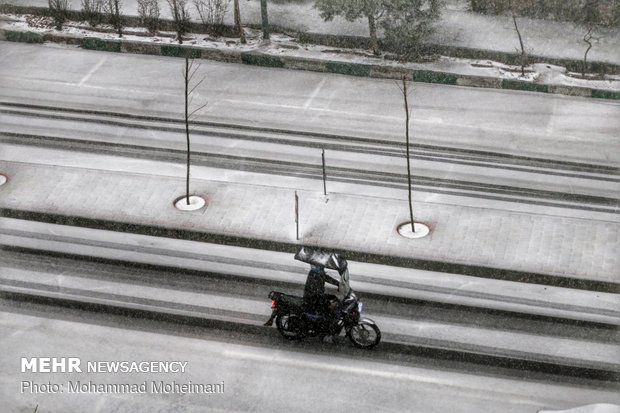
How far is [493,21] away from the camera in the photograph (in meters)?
28.2

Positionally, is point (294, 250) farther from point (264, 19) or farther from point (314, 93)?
point (264, 19)

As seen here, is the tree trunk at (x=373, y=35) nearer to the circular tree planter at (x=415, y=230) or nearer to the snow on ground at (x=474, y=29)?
the snow on ground at (x=474, y=29)

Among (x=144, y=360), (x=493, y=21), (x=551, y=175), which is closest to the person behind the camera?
(x=144, y=360)

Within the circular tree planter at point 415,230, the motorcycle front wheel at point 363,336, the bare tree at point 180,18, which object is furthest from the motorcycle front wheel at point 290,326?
the bare tree at point 180,18

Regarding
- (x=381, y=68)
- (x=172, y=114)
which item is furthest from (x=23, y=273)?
(x=381, y=68)

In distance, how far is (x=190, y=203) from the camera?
63.9 ft

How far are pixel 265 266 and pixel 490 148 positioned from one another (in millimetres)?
7310

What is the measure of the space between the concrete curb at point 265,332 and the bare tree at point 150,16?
13.9m

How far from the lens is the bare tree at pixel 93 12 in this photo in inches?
1139

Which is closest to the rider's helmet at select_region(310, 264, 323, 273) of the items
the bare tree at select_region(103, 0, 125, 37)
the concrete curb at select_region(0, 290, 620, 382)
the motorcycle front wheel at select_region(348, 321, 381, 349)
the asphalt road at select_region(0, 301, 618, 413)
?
the motorcycle front wheel at select_region(348, 321, 381, 349)

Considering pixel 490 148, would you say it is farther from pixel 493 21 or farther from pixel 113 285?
pixel 113 285

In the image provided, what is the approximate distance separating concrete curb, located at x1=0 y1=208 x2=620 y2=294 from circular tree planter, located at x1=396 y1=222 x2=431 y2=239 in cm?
80

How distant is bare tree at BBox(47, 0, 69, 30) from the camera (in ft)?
95.3

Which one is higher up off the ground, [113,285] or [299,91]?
[299,91]
